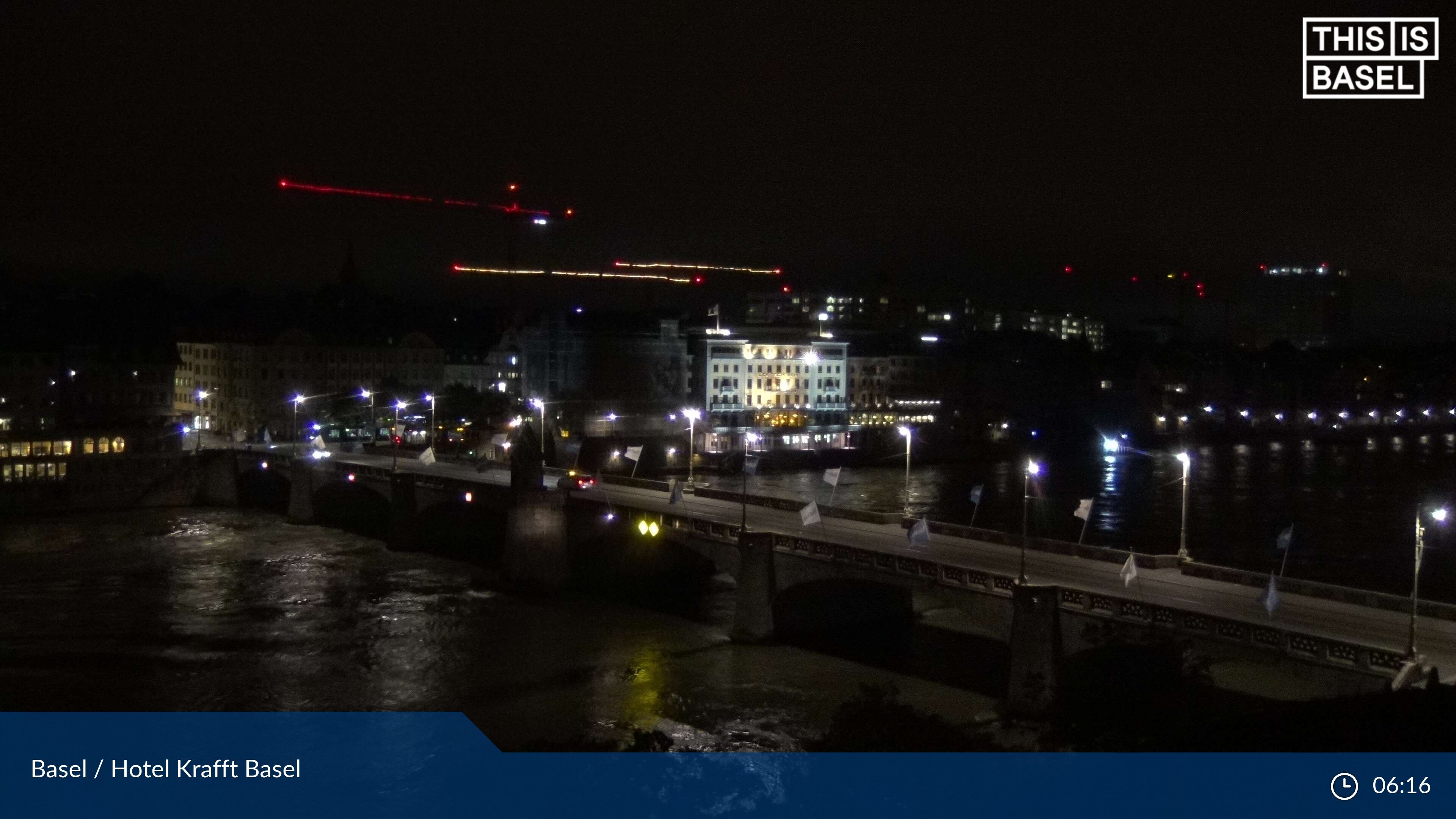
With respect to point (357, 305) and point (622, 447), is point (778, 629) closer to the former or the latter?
point (622, 447)

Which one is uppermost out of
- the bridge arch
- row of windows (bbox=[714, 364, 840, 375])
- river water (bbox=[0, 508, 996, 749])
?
row of windows (bbox=[714, 364, 840, 375])

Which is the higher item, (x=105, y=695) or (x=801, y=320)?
(x=801, y=320)

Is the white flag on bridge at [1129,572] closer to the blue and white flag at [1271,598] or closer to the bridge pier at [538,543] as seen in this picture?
the blue and white flag at [1271,598]

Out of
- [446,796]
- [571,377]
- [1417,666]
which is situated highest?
[571,377]

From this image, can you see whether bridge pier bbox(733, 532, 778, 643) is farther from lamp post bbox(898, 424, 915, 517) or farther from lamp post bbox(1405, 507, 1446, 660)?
lamp post bbox(1405, 507, 1446, 660)

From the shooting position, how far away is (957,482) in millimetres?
87750

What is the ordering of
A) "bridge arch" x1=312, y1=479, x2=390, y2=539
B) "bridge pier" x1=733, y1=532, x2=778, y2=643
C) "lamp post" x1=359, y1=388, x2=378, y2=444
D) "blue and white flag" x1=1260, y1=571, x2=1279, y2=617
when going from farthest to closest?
"lamp post" x1=359, y1=388, x2=378, y2=444
"bridge arch" x1=312, y1=479, x2=390, y2=539
"bridge pier" x1=733, y1=532, x2=778, y2=643
"blue and white flag" x1=1260, y1=571, x2=1279, y2=617

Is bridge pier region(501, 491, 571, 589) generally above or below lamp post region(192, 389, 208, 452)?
below

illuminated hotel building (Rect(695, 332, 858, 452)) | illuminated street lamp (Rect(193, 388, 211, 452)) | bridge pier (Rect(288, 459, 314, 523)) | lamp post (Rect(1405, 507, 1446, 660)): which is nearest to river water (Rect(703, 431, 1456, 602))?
illuminated hotel building (Rect(695, 332, 858, 452))

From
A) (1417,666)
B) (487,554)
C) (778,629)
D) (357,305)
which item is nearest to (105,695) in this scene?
(778,629)

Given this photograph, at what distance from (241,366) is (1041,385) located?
9516cm

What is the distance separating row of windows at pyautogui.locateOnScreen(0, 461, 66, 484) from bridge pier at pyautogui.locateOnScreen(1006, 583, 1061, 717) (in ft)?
196

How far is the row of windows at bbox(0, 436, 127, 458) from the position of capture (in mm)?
69500

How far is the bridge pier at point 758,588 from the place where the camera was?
3512 centimetres
